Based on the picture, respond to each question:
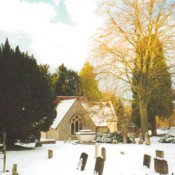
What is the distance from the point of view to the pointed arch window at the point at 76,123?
4534 cm

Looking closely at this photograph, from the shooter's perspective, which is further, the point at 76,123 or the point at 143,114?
the point at 76,123

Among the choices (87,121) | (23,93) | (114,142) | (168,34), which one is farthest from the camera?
(87,121)

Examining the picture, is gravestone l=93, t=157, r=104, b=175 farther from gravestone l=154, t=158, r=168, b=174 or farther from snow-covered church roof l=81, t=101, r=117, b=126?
snow-covered church roof l=81, t=101, r=117, b=126

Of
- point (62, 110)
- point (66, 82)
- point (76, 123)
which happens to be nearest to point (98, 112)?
point (76, 123)

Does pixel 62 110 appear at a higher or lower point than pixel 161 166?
higher

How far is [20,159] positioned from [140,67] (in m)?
14.6

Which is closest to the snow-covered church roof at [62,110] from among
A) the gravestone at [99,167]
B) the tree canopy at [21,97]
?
the tree canopy at [21,97]

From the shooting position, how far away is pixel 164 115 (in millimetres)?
43406

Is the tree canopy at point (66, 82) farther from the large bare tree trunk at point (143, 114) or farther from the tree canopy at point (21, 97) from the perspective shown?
the tree canopy at point (21, 97)

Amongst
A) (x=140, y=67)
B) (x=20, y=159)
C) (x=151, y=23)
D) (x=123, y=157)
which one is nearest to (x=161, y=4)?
(x=151, y=23)

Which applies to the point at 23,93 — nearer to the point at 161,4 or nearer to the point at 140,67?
the point at 140,67

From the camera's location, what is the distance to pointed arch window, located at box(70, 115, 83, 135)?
45.3m

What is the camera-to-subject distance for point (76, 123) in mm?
45750

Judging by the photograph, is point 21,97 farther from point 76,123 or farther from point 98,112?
point 76,123
